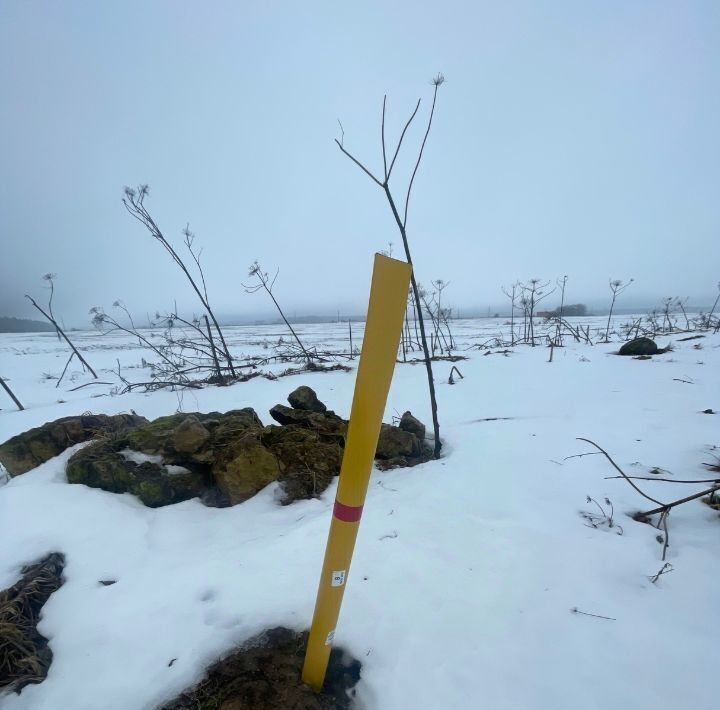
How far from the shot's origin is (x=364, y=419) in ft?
2.85

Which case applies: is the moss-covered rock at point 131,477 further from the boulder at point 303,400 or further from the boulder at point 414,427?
the boulder at point 414,427

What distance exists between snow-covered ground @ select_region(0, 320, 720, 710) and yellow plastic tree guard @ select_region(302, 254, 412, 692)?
503 millimetres

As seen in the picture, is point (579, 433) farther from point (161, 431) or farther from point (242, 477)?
point (161, 431)

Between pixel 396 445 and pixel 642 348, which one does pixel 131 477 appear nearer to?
pixel 396 445

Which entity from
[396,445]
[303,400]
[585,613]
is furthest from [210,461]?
[585,613]

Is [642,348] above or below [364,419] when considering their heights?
below

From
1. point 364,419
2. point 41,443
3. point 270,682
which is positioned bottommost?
point 270,682

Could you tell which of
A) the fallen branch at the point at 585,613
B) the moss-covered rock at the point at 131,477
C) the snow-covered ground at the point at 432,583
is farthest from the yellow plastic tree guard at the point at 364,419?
the moss-covered rock at the point at 131,477

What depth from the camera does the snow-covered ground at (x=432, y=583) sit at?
45.4 inches

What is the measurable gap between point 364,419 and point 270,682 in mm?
1117

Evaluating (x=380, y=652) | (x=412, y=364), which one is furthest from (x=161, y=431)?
(x=412, y=364)

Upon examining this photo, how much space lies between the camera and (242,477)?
2.46 meters

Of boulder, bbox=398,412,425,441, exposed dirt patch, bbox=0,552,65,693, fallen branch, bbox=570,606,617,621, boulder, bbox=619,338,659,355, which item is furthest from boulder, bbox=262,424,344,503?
boulder, bbox=619,338,659,355

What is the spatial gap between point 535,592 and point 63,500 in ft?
9.50
